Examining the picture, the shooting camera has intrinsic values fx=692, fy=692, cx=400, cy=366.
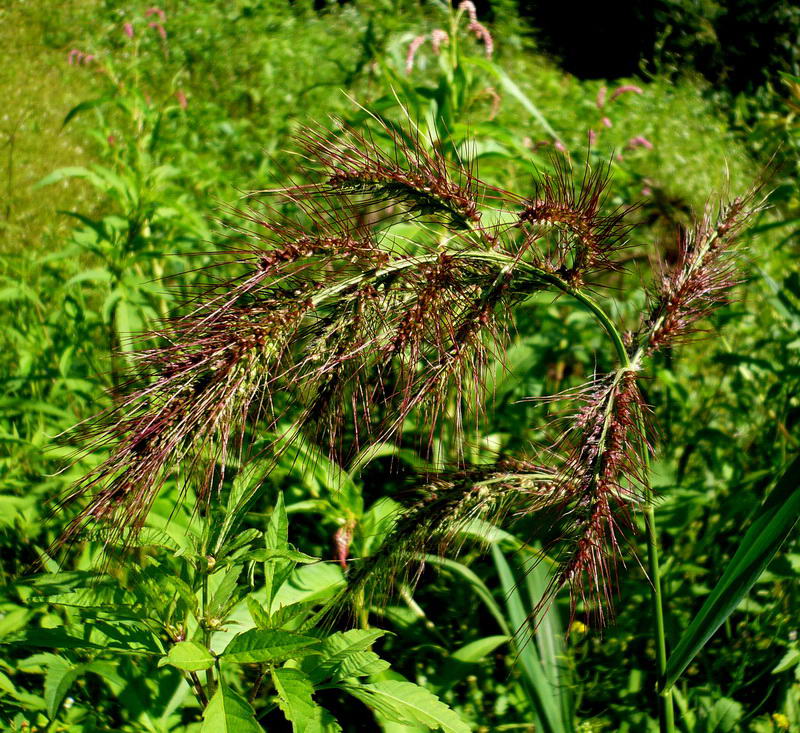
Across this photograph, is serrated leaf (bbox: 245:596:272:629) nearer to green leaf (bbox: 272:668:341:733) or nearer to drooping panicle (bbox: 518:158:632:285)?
green leaf (bbox: 272:668:341:733)

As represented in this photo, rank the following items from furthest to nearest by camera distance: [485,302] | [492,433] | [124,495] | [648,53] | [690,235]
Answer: [648,53]
[492,433]
[690,235]
[485,302]
[124,495]

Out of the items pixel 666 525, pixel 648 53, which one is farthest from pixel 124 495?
pixel 648 53

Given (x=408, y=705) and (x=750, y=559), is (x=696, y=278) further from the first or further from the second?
(x=408, y=705)

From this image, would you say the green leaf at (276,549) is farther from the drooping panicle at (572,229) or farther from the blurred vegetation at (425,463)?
the drooping panicle at (572,229)

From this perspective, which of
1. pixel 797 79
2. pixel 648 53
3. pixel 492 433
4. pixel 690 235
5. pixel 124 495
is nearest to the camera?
pixel 124 495

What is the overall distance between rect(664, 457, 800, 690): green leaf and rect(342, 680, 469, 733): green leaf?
391 millimetres

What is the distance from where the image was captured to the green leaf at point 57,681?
1.24 metres

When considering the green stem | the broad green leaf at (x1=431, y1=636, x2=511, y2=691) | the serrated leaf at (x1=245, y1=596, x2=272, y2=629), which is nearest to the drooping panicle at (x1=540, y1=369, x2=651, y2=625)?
the green stem

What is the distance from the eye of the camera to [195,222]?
2.67m

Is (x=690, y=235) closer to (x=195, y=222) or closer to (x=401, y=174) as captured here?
(x=401, y=174)

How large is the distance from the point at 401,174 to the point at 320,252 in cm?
17

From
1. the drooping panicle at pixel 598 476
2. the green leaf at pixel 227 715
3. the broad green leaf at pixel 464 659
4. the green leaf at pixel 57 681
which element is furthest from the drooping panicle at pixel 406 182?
the broad green leaf at pixel 464 659

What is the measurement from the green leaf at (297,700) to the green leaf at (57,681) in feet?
1.45

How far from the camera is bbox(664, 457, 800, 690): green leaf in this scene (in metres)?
1.02
